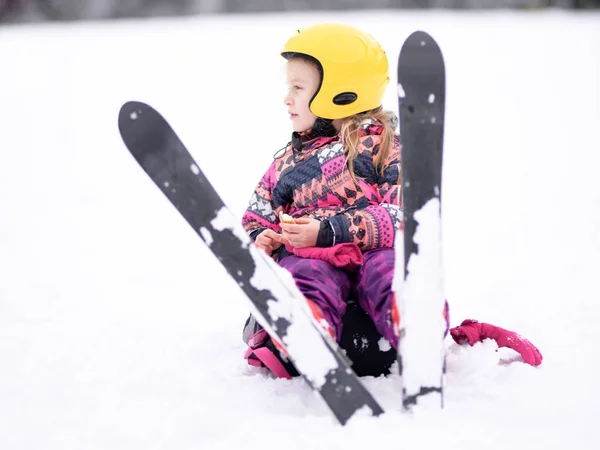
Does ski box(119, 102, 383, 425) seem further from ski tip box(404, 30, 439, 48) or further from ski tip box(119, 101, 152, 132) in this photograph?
ski tip box(404, 30, 439, 48)

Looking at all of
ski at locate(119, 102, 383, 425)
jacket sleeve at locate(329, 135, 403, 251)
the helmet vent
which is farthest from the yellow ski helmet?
ski at locate(119, 102, 383, 425)

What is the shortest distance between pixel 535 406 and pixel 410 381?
0.38 m

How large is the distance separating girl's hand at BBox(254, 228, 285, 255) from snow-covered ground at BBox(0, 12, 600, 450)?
39 centimetres

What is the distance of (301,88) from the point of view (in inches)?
95.7

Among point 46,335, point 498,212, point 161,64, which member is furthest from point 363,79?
point 161,64

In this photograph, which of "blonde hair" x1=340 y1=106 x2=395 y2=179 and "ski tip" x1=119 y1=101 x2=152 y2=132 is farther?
"blonde hair" x1=340 y1=106 x2=395 y2=179

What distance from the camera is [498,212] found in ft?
16.6

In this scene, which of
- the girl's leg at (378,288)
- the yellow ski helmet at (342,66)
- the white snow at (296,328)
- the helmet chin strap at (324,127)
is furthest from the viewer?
the helmet chin strap at (324,127)

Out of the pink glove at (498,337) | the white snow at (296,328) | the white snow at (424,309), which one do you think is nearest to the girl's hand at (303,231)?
the white snow at (296,328)

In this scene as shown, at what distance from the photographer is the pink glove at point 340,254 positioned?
2209mm

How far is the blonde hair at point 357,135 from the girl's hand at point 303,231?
0.74 feet

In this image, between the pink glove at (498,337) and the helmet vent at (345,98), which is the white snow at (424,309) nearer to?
the pink glove at (498,337)

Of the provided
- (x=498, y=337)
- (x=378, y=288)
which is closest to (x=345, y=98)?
(x=378, y=288)

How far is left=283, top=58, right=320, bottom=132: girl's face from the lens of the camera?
2.41 metres
